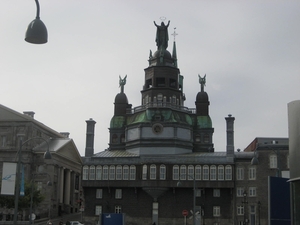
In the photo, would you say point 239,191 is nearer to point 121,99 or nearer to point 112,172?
point 112,172

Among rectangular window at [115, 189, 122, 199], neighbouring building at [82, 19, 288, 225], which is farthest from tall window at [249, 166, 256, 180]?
rectangular window at [115, 189, 122, 199]

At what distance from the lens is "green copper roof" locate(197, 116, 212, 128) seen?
97.4 meters

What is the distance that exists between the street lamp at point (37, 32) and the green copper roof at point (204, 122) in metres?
79.4

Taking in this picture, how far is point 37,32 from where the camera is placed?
19.0m

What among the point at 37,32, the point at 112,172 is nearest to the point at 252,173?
the point at 112,172

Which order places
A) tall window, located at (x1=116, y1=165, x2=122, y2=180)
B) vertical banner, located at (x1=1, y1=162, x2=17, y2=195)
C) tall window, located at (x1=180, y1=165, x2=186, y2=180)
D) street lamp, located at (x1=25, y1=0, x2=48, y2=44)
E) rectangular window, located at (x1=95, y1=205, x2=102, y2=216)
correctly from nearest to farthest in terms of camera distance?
street lamp, located at (x1=25, y1=0, x2=48, y2=44) → vertical banner, located at (x1=1, y1=162, x2=17, y2=195) → tall window, located at (x1=180, y1=165, x2=186, y2=180) → tall window, located at (x1=116, y1=165, x2=122, y2=180) → rectangular window, located at (x1=95, y1=205, x2=102, y2=216)

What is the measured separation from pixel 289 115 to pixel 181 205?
201ft

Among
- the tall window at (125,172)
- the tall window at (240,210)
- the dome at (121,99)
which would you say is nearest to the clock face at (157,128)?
the tall window at (125,172)

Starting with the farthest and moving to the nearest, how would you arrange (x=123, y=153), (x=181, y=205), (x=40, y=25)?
(x=123, y=153) < (x=181, y=205) < (x=40, y=25)

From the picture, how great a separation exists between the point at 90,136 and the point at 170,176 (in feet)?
51.7

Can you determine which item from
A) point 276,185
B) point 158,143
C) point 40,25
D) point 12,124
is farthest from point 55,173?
point 40,25

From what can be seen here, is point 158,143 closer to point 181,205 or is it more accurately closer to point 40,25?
point 181,205

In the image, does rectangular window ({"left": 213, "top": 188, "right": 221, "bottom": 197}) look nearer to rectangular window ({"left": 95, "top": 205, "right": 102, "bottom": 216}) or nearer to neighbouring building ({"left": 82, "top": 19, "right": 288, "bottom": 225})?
neighbouring building ({"left": 82, "top": 19, "right": 288, "bottom": 225})

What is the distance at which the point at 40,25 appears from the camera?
19188mm
